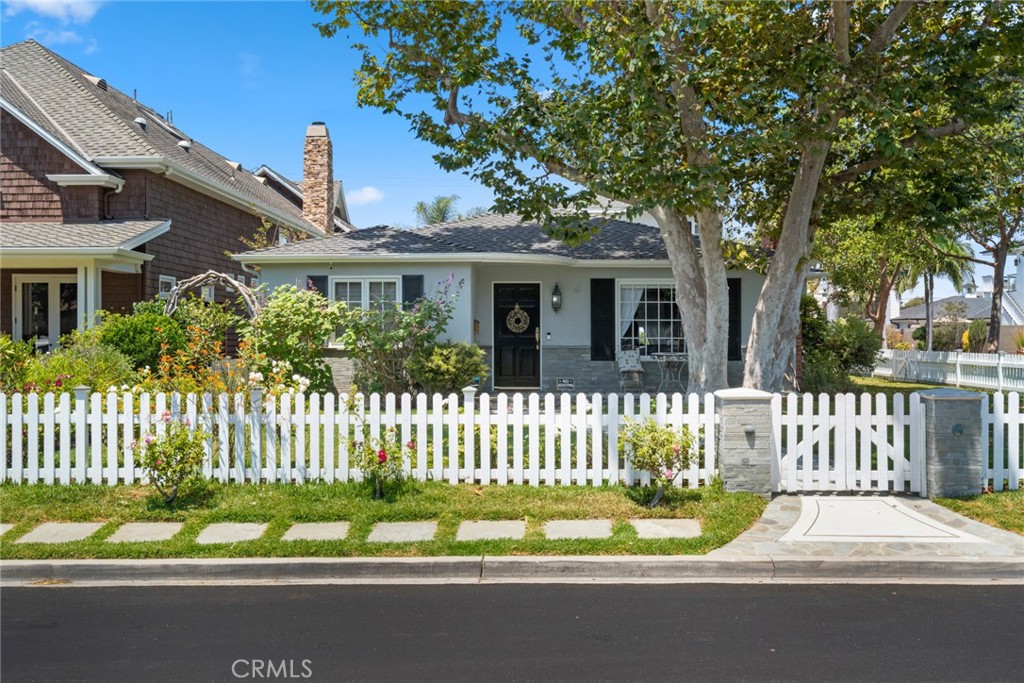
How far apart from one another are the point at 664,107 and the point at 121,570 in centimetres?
816

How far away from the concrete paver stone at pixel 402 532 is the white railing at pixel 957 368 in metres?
18.5

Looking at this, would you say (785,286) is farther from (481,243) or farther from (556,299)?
(481,243)

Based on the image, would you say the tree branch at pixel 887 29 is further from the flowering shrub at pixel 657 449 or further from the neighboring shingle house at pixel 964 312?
the neighboring shingle house at pixel 964 312

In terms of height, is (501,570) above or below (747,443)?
below

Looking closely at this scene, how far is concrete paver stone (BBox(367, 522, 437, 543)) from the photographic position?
620cm

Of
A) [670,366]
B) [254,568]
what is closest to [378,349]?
[670,366]

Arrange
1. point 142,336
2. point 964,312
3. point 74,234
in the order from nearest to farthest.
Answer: point 142,336
point 74,234
point 964,312

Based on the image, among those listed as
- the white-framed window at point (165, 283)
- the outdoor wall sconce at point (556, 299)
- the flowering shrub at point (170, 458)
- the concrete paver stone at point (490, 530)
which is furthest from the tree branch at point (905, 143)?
the white-framed window at point (165, 283)

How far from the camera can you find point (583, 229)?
36.9 ft

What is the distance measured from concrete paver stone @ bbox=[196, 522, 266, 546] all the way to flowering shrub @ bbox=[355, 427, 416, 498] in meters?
1.06

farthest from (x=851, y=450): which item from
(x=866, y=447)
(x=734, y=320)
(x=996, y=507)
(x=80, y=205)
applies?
(x=80, y=205)

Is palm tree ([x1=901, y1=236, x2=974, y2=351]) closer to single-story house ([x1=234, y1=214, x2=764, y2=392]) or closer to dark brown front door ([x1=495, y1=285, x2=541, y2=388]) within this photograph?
single-story house ([x1=234, y1=214, x2=764, y2=392])

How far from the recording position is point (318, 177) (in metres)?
23.6

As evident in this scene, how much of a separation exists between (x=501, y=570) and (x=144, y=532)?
3.11 metres
